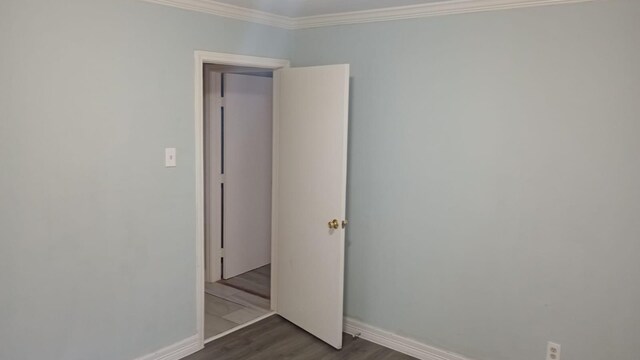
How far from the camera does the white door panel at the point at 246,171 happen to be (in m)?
4.61

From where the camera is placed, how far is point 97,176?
264 cm

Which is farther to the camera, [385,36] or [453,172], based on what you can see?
[385,36]

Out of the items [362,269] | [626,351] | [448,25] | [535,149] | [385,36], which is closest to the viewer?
[626,351]

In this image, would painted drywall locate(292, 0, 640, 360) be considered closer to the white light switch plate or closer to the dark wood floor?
the dark wood floor

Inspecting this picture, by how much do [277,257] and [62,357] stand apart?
1676 mm

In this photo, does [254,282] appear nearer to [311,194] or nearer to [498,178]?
[311,194]

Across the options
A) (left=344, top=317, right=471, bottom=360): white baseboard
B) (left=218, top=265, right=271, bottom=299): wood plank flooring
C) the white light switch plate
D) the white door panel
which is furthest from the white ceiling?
(left=218, top=265, right=271, bottom=299): wood plank flooring

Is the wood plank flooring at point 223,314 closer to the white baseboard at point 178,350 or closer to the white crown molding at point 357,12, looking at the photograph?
the white baseboard at point 178,350

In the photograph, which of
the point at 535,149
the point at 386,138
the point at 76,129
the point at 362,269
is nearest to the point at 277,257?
the point at 362,269

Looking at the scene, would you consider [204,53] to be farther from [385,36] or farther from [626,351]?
[626,351]

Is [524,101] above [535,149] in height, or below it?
above

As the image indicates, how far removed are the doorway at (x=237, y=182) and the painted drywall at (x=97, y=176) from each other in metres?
1.22

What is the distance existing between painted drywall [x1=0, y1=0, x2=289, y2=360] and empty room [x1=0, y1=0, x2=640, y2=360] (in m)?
0.01

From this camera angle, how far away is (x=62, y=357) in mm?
2602
